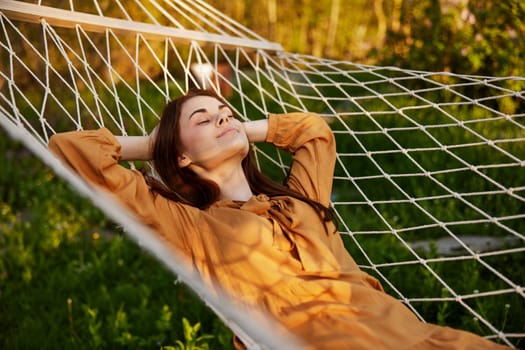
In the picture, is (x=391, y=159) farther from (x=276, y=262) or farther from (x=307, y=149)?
(x=276, y=262)

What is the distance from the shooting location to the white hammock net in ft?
5.22

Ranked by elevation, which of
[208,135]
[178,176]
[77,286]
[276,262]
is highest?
[208,135]

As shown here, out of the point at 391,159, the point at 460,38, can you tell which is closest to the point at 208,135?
the point at 391,159

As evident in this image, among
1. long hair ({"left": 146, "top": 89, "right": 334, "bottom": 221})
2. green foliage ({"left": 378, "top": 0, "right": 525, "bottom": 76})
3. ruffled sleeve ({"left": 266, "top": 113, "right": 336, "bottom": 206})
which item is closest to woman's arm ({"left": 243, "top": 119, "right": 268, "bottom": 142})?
ruffled sleeve ({"left": 266, "top": 113, "right": 336, "bottom": 206})

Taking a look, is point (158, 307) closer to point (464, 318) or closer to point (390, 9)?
point (464, 318)

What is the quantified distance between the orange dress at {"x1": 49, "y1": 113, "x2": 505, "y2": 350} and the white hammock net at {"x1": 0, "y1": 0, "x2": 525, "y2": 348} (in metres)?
0.15

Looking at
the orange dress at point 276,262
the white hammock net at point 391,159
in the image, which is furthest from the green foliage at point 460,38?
the orange dress at point 276,262

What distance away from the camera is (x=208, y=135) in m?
1.48

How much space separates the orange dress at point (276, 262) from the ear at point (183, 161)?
112mm

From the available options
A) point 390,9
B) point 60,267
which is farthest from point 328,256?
point 390,9

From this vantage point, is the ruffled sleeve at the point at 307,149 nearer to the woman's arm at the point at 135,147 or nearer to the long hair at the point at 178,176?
the long hair at the point at 178,176

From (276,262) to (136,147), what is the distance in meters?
0.42

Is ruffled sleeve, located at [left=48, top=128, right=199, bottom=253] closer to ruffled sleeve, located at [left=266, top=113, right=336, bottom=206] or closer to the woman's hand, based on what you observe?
the woman's hand

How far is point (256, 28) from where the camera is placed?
6297 mm
